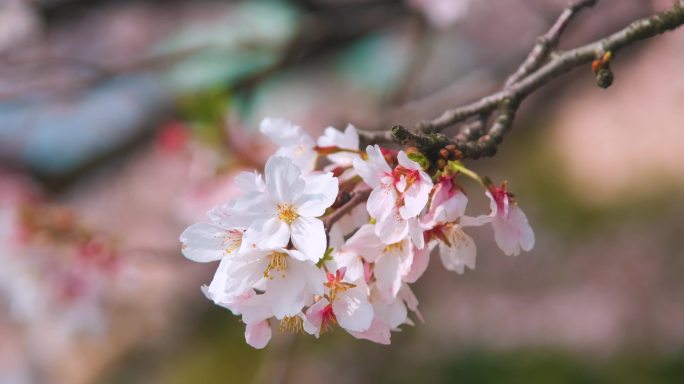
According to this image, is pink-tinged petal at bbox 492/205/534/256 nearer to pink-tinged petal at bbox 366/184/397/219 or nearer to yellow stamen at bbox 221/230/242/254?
pink-tinged petal at bbox 366/184/397/219

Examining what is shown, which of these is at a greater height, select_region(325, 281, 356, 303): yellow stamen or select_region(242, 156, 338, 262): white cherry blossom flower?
select_region(242, 156, 338, 262): white cherry blossom flower

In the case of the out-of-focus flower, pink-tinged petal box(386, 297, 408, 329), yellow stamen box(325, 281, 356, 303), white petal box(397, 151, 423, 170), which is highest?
white petal box(397, 151, 423, 170)

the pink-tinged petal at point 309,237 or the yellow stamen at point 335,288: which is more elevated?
the pink-tinged petal at point 309,237

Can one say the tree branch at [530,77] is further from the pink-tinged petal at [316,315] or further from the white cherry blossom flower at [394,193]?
the pink-tinged petal at [316,315]

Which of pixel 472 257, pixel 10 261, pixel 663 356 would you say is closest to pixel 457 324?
pixel 663 356

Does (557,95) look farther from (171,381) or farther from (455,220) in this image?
(455,220)

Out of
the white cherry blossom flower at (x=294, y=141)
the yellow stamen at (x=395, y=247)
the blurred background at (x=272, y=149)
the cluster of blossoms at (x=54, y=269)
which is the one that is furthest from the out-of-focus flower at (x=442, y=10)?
the yellow stamen at (x=395, y=247)

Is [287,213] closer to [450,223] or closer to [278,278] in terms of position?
[278,278]

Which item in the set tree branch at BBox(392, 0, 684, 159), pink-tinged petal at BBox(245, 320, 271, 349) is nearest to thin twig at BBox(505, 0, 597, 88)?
tree branch at BBox(392, 0, 684, 159)
